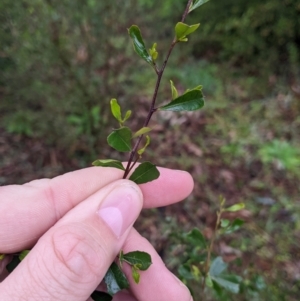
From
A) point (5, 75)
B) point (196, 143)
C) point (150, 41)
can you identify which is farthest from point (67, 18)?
point (196, 143)

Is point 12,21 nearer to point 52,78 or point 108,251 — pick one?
point 52,78

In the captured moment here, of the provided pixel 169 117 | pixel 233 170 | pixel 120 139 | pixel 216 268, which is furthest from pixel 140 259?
pixel 169 117

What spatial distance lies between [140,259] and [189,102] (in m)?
0.46

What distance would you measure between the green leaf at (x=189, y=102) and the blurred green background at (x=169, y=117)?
4.41 ft

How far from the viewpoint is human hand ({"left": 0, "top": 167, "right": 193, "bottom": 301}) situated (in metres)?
0.99

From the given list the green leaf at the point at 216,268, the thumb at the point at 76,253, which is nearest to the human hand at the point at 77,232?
the thumb at the point at 76,253

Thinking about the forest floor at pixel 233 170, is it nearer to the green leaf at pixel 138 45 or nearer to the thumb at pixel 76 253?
the thumb at pixel 76 253

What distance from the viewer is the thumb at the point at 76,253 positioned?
977 mm

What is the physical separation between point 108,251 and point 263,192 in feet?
6.68

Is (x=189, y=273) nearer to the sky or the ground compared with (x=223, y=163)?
nearer to the sky

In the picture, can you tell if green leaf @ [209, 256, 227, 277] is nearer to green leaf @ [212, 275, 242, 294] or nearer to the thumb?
green leaf @ [212, 275, 242, 294]

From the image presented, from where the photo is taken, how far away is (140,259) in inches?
41.0

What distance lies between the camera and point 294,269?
248 centimetres

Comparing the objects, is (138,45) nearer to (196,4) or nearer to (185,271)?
(196,4)
